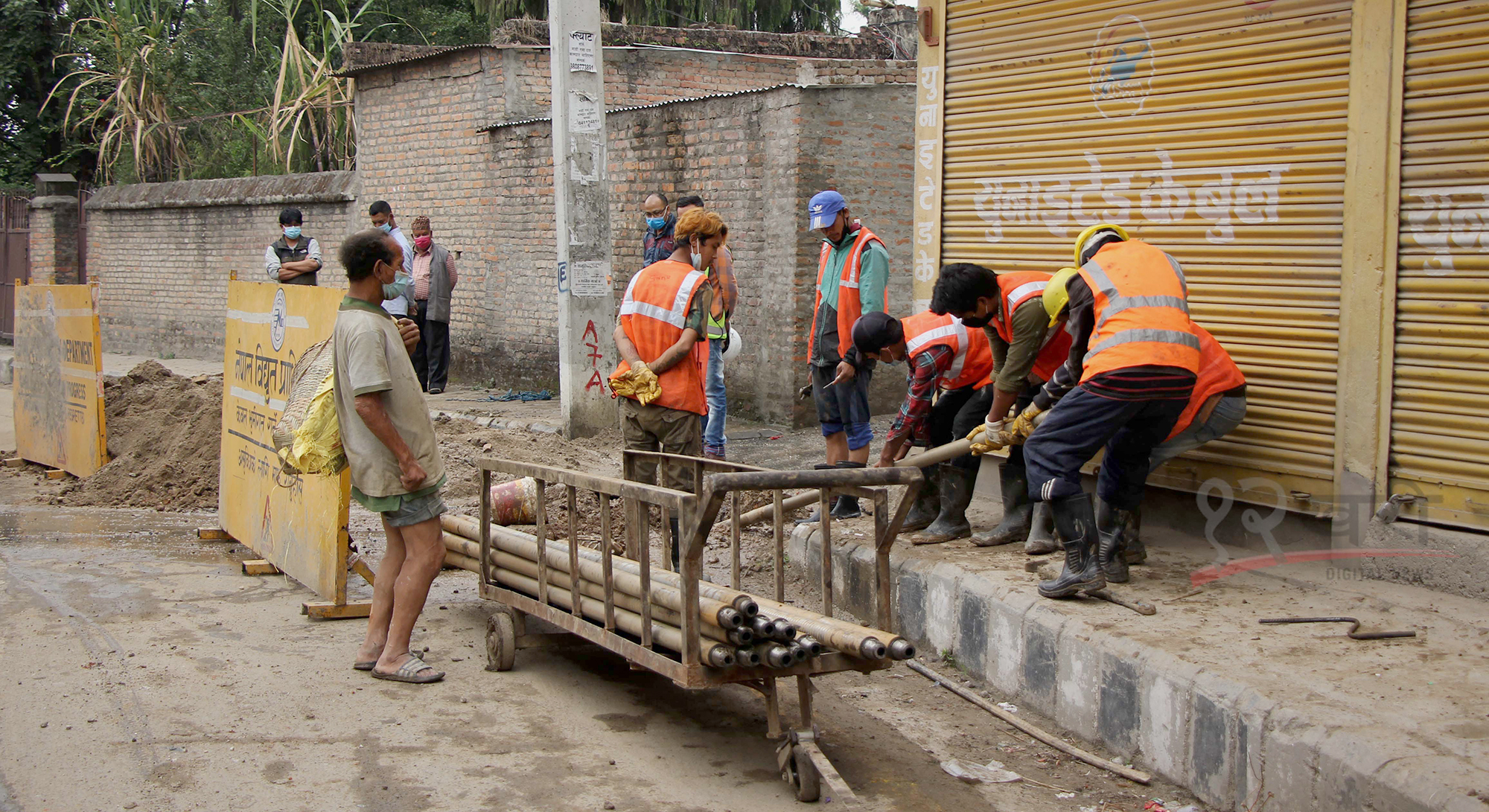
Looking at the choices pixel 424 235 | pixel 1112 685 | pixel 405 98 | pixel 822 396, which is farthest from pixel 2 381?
pixel 1112 685

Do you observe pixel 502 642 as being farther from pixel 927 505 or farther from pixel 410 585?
pixel 927 505

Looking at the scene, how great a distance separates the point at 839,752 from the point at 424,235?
8.28 meters

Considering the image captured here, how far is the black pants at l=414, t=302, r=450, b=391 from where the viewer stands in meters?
11.6

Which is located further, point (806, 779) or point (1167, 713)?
point (1167, 713)

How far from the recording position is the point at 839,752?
4.21m

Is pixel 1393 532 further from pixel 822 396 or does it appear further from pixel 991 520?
pixel 822 396

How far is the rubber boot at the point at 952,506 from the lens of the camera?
594 centimetres

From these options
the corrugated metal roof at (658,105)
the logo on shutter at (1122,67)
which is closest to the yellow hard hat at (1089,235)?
the logo on shutter at (1122,67)

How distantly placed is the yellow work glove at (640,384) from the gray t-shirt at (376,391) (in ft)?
3.63

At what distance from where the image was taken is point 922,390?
19.0 ft

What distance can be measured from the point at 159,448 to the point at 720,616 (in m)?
7.02

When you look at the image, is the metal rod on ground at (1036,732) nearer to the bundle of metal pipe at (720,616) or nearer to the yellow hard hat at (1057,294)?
the bundle of metal pipe at (720,616)

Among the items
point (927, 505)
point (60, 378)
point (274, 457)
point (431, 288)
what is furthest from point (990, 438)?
point (60, 378)

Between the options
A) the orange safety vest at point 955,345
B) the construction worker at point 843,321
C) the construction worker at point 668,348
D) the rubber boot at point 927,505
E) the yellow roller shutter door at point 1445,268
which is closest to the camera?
the yellow roller shutter door at point 1445,268
